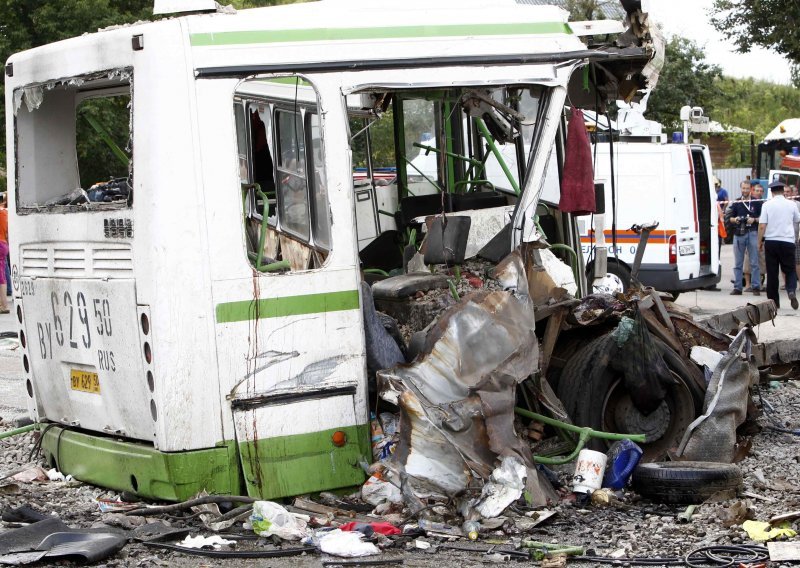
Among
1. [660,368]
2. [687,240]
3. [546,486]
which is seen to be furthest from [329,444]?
[687,240]

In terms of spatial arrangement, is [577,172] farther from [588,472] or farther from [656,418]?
[588,472]

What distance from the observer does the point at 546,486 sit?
6.43m

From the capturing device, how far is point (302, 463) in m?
6.37

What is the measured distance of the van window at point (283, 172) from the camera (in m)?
6.48

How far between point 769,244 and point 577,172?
11.1 m

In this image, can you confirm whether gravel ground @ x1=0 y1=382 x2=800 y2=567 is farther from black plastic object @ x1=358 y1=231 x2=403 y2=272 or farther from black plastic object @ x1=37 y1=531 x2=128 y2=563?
black plastic object @ x1=358 y1=231 x2=403 y2=272

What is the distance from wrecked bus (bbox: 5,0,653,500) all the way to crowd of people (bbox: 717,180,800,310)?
10.6 metres

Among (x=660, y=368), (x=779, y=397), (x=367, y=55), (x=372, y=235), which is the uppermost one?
(x=367, y=55)

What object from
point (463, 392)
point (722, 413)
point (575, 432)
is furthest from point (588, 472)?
point (722, 413)

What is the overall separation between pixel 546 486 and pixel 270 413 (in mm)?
1542

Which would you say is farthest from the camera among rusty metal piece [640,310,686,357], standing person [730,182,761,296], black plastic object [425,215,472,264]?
standing person [730,182,761,296]

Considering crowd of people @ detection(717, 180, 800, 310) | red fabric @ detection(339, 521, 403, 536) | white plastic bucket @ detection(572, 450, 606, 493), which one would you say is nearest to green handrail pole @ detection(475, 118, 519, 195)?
white plastic bucket @ detection(572, 450, 606, 493)

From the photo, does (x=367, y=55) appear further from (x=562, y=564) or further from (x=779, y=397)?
(x=779, y=397)

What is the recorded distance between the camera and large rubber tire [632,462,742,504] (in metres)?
6.29
